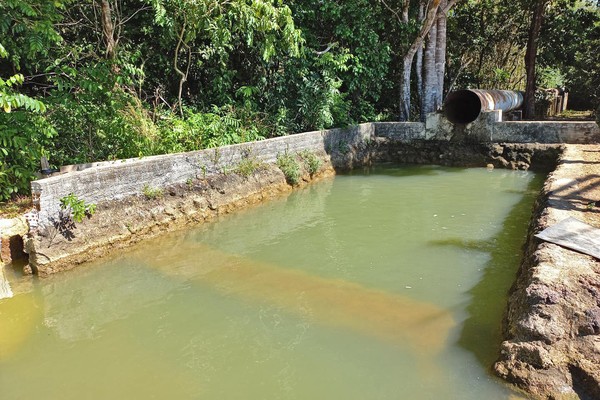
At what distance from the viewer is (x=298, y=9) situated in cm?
1032

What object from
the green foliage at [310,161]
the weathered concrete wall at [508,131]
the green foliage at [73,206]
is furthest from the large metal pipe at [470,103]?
the green foliage at [73,206]

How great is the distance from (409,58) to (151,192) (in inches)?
303

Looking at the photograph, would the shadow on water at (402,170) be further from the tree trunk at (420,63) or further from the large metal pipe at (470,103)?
the tree trunk at (420,63)

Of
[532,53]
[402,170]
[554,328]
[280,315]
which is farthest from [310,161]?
[532,53]

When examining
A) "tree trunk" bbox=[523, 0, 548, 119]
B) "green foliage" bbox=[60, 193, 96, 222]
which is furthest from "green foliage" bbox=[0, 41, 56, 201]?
"tree trunk" bbox=[523, 0, 548, 119]

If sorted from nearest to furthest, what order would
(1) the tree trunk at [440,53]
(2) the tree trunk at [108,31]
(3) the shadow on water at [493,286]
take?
(3) the shadow on water at [493,286] < (2) the tree trunk at [108,31] < (1) the tree trunk at [440,53]

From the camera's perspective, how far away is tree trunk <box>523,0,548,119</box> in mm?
12742

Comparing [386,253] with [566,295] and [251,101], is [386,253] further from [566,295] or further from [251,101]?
[251,101]

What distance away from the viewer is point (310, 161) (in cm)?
873

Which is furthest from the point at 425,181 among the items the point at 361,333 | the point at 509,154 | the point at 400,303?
the point at 361,333

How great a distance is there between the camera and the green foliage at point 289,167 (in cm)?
808

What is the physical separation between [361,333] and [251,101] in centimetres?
695

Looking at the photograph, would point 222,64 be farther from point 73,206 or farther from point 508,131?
point 508,131

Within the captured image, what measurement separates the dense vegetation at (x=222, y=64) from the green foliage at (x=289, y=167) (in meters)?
0.69
